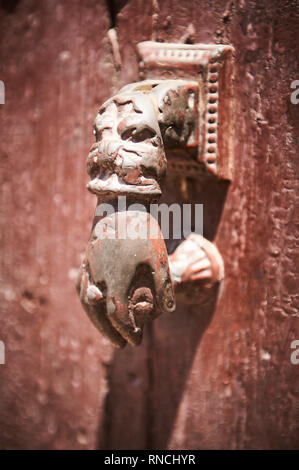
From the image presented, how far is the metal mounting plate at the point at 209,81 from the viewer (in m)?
0.55

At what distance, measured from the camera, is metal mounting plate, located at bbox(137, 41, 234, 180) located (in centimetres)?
55

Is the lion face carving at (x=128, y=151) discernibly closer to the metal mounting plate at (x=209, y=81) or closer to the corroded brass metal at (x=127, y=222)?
the corroded brass metal at (x=127, y=222)

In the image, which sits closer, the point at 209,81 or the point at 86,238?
the point at 209,81

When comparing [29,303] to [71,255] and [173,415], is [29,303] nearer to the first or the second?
[71,255]

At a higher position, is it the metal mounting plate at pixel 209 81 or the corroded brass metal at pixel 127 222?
the metal mounting plate at pixel 209 81

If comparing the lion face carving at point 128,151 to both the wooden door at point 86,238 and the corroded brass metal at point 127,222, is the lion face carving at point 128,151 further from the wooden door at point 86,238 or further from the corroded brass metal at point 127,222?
the wooden door at point 86,238

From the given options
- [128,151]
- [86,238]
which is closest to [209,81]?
[128,151]

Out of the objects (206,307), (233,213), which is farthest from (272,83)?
(206,307)

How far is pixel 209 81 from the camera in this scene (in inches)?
21.8

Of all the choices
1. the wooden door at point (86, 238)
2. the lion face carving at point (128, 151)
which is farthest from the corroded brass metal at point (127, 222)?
the wooden door at point (86, 238)

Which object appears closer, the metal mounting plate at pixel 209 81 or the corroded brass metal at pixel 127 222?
→ the corroded brass metal at pixel 127 222

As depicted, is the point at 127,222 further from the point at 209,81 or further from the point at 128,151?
the point at 209,81

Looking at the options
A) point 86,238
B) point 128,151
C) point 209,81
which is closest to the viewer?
point 128,151

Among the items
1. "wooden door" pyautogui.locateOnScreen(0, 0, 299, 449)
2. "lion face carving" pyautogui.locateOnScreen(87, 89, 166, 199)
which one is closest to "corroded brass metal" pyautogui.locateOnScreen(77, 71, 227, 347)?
"lion face carving" pyautogui.locateOnScreen(87, 89, 166, 199)
